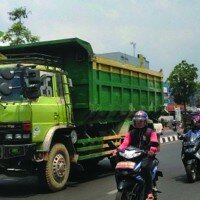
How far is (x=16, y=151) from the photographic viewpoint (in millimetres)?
9070

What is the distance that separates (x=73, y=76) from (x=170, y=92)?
52.0 metres

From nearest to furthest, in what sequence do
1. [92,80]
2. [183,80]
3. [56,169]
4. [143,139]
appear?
[143,139]
[56,169]
[92,80]
[183,80]

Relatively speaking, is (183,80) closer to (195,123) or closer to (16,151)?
(195,123)

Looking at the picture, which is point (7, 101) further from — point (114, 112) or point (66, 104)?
point (114, 112)

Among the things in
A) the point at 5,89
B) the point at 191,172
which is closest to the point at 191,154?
the point at 191,172

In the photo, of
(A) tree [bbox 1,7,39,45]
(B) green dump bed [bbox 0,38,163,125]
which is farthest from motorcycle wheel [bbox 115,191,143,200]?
(A) tree [bbox 1,7,39,45]

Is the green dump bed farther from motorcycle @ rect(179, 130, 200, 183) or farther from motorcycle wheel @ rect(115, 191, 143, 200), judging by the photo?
motorcycle wheel @ rect(115, 191, 143, 200)

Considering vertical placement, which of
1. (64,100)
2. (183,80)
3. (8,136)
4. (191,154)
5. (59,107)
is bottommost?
(191,154)

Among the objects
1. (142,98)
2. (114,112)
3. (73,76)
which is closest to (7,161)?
(73,76)

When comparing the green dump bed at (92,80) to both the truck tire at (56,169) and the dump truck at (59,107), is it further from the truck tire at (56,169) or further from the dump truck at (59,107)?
the truck tire at (56,169)

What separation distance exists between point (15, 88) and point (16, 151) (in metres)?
1.19

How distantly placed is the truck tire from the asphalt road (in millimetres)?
177

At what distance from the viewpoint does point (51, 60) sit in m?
10.2

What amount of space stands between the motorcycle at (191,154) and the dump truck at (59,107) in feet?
6.68
